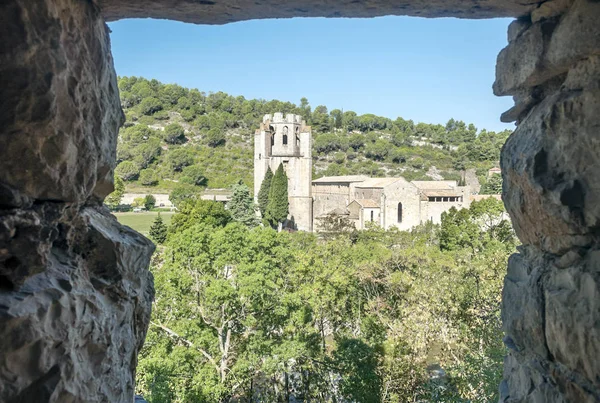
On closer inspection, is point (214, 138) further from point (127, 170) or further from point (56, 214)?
point (56, 214)

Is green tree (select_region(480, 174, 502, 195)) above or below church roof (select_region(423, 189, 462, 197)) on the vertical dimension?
above

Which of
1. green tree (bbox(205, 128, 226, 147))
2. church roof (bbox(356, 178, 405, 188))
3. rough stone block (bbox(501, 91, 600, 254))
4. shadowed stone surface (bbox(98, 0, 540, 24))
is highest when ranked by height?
green tree (bbox(205, 128, 226, 147))

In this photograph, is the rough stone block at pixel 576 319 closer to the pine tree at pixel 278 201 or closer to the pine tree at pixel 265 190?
the pine tree at pixel 278 201

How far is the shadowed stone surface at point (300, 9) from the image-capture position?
9.84ft

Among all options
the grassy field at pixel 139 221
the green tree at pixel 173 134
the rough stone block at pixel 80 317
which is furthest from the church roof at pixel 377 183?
the green tree at pixel 173 134

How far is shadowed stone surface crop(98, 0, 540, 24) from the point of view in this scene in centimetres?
300

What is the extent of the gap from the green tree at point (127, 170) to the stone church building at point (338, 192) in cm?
2659

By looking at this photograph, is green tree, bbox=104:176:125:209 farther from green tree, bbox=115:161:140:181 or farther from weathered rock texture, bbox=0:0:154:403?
weathered rock texture, bbox=0:0:154:403

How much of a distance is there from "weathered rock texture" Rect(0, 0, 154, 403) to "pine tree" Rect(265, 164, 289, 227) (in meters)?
41.2

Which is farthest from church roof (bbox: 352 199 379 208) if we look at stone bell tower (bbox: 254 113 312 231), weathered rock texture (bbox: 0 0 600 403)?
weathered rock texture (bbox: 0 0 600 403)

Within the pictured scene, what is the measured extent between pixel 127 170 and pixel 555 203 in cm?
6921

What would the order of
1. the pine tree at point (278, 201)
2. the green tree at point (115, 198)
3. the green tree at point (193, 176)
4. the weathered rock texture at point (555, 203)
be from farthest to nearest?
the green tree at point (193, 176) → the green tree at point (115, 198) → the pine tree at point (278, 201) → the weathered rock texture at point (555, 203)

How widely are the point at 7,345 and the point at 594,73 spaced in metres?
3.20

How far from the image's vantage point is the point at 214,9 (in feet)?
10.3
